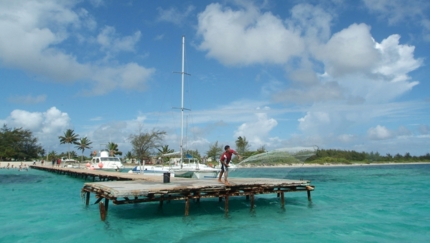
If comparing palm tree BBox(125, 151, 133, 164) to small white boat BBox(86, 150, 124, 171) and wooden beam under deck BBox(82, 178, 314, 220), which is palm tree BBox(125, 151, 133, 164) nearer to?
small white boat BBox(86, 150, 124, 171)

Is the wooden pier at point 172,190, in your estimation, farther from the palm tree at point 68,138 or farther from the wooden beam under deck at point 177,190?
the palm tree at point 68,138

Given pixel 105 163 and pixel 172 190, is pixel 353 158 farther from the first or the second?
pixel 172 190

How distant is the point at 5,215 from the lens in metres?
18.7

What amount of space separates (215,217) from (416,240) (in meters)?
8.91

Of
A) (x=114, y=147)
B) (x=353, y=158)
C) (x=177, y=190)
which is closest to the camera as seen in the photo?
(x=177, y=190)

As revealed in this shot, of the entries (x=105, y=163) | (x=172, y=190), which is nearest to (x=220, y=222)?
(x=172, y=190)

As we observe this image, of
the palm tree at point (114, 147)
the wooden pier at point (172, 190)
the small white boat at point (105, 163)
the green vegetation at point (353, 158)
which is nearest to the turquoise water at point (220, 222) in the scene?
the wooden pier at point (172, 190)

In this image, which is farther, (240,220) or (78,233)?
(240,220)

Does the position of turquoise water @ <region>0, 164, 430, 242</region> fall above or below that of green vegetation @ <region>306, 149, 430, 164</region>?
below

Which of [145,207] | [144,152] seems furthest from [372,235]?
[144,152]

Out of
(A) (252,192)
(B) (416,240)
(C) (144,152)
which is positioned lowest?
(B) (416,240)

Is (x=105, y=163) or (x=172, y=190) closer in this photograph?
(x=172, y=190)

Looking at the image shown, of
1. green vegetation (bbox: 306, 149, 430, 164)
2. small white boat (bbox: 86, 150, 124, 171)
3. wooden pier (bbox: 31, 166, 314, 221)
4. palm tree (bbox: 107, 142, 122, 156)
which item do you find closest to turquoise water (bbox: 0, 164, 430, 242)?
wooden pier (bbox: 31, 166, 314, 221)

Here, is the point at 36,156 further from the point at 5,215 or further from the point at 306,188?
the point at 306,188
